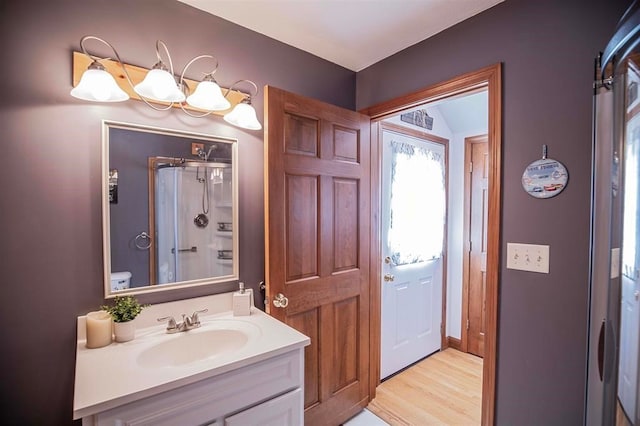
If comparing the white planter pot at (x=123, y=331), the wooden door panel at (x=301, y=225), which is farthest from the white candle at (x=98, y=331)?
the wooden door panel at (x=301, y=225)

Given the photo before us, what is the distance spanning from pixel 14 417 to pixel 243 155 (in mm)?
1405

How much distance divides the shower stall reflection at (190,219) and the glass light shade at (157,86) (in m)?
0.29

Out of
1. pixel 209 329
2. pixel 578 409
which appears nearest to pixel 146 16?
pixel 209 329

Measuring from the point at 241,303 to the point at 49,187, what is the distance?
0.94 metres

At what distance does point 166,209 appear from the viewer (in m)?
1.42

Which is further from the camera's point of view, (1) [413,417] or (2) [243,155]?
(1) [413,417]

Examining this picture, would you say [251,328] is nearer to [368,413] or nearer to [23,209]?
[23,209]

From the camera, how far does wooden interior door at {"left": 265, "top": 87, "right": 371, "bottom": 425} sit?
1550mm

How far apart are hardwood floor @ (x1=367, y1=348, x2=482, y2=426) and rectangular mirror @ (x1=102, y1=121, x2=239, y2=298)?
1501 mm

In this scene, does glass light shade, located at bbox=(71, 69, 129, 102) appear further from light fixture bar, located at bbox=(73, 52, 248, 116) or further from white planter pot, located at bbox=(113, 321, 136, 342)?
white planter pot, located at bbox=(113, 321, 136, 342)

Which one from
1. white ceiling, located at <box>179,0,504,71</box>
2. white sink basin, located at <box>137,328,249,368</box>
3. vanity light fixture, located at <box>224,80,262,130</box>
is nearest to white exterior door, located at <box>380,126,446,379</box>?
white ceiling, located at <box>179,0,504,71</box>

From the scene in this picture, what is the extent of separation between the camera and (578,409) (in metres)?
1.21

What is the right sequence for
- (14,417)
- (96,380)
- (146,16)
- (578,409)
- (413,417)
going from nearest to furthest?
1. (96,380)
2. (14,417)
3. (578,409)
4. (146,16)
5. (413,417)

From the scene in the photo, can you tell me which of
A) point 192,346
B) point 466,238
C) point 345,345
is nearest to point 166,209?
point 192,346
